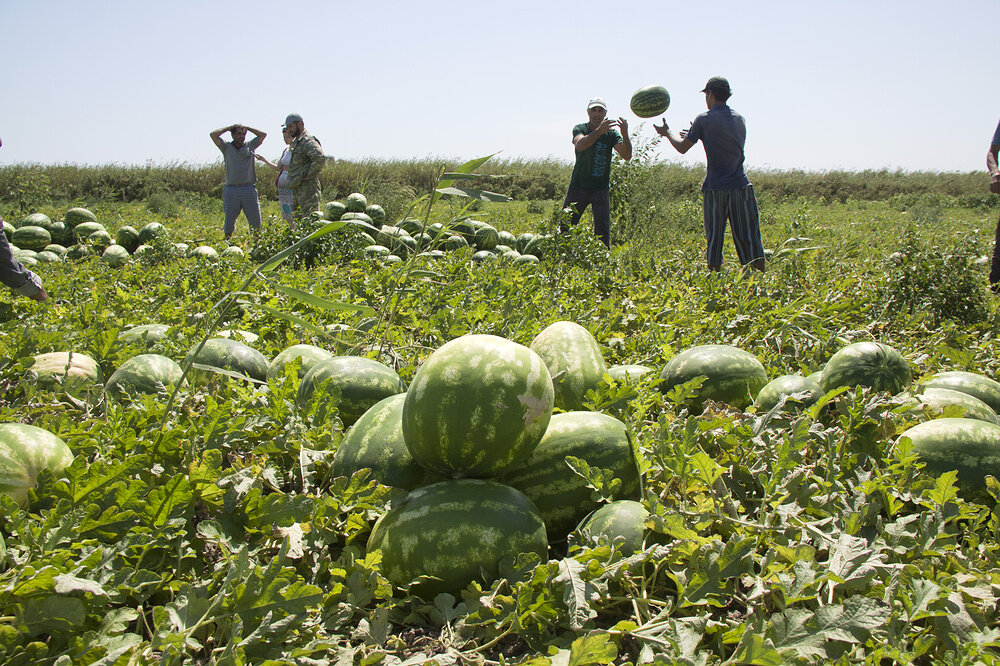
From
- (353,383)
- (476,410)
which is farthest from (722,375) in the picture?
(353,383)

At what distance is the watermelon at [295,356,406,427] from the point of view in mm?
2354

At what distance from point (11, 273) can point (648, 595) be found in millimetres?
4925

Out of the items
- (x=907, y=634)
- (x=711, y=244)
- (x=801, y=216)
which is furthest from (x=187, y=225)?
(x=907, y=634)

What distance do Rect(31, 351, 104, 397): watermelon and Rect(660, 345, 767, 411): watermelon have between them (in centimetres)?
252

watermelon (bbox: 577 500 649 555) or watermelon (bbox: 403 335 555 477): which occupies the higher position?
watermelon (bbox: 403 335 555 477)

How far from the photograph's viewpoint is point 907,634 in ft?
4.37

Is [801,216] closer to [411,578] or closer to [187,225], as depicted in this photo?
[411,578]

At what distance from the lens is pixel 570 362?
247 cm

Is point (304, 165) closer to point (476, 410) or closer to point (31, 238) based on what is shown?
point (31, 238)

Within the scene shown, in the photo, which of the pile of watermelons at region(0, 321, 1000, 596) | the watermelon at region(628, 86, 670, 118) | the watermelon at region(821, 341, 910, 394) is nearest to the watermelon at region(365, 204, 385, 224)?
the watermelon at region(628, 86, 670, 118)

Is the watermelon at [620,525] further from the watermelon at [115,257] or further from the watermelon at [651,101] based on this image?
the watermelon at [115,257]

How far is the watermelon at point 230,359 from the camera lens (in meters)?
2.83

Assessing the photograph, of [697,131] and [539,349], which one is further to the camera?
[697,131]

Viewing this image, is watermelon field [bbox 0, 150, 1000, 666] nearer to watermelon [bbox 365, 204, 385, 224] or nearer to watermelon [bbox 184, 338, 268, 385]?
watermelon [bbox 184, 338, 268, 385]
